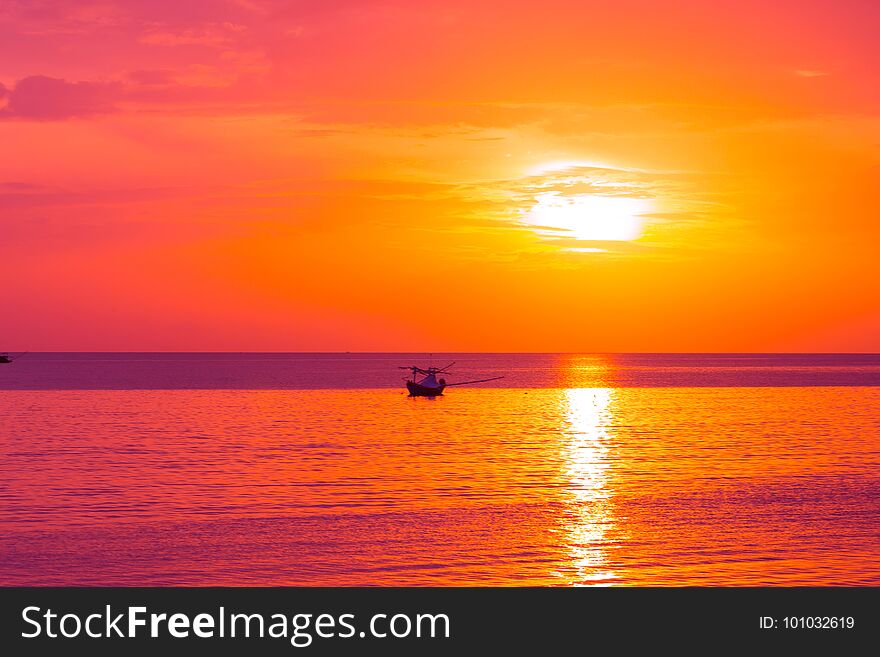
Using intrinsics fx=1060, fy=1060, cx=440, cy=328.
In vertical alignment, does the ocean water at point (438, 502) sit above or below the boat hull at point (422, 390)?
below

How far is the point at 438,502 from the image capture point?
39.8m

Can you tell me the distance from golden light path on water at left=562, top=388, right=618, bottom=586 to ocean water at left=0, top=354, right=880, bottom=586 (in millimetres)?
166

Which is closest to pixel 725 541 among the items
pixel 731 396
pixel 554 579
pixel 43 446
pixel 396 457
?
pixel 554 579

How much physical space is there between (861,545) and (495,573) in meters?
11.6

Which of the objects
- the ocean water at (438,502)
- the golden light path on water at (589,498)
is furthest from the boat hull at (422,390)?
the ocean water at (438,502)

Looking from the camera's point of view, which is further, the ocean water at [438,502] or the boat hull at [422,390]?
the boat hull at [422,390]

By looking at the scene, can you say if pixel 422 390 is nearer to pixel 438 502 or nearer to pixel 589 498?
pixel 589 498

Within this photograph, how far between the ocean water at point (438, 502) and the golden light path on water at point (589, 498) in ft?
0.54

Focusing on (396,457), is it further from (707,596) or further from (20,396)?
(20,396)

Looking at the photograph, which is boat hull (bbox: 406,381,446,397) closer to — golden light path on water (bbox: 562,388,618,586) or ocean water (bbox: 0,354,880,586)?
golden light path on water (bbox: 562,388,618,586)

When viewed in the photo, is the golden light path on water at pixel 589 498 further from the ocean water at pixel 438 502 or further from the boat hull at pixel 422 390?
the boat hull at pixel 422 390

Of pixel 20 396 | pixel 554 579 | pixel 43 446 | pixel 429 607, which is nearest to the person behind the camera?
pixel 429 607

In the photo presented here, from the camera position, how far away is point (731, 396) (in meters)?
132

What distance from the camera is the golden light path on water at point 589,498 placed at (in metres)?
28.8
